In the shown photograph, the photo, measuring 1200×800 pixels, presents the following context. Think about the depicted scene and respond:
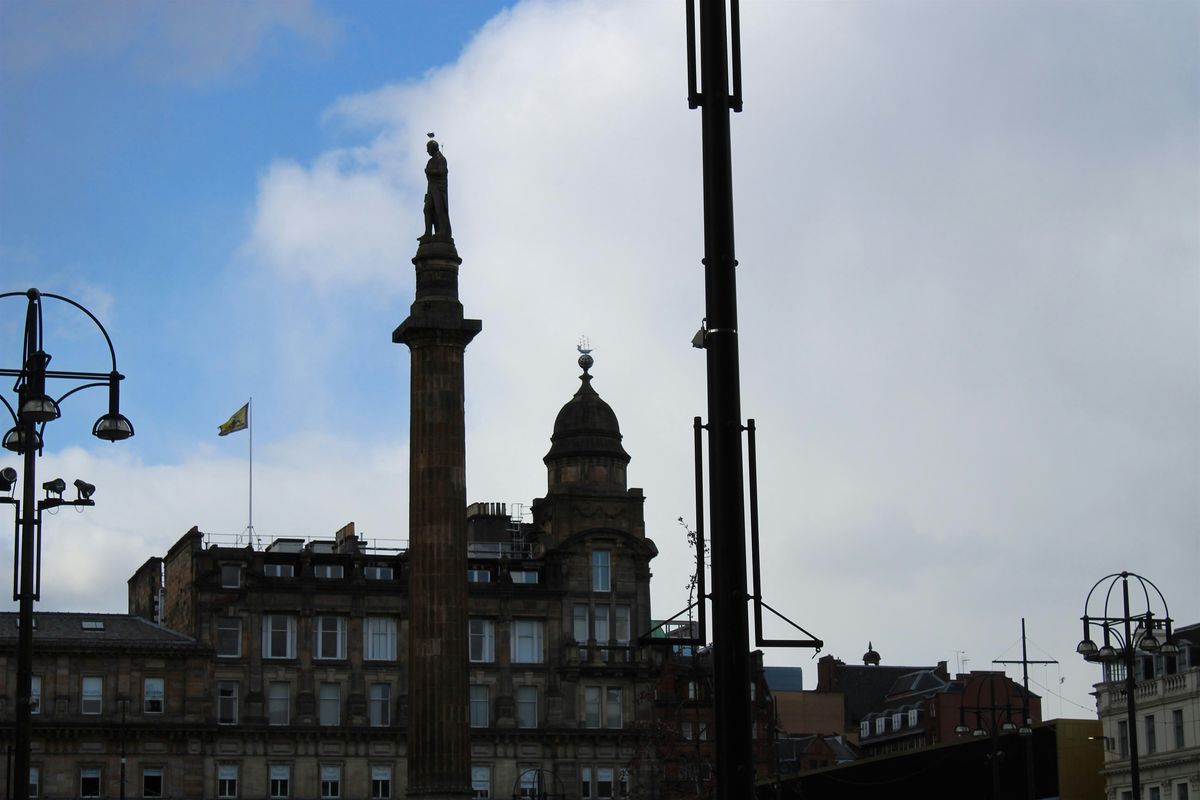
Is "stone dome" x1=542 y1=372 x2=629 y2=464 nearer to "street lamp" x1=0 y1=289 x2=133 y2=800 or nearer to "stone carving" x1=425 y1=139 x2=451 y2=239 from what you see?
"stone carving" x1=425 y1=139 x2=451 y2=239

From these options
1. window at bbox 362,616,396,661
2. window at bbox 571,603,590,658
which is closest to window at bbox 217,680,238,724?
window at bbox 362,616,396,661

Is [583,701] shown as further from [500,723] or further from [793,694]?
[793,694]

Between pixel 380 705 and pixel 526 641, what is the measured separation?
25.8ft

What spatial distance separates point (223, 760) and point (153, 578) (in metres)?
13.6

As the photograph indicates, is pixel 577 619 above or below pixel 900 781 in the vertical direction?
above

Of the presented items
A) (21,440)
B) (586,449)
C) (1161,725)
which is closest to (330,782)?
(586,449)

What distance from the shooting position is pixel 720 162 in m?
13.1

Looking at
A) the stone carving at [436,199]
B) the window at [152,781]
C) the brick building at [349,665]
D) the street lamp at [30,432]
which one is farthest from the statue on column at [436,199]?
the window at [152,781]

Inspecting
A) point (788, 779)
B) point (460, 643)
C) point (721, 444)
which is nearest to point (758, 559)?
point (721, 444)

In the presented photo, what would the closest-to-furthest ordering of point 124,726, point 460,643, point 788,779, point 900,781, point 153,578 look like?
1. point 460,643
2. point 788,779
3. point 124,726
4. point 900,781
5. point 153,578

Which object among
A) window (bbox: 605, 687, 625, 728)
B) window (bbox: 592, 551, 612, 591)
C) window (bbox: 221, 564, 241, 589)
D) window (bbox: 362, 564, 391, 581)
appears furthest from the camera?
window (bbox: 592, 551, 612, 591)

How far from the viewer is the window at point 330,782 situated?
9862 cm

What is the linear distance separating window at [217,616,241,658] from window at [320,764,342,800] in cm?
675

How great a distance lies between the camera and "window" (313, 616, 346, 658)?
10112 cm
